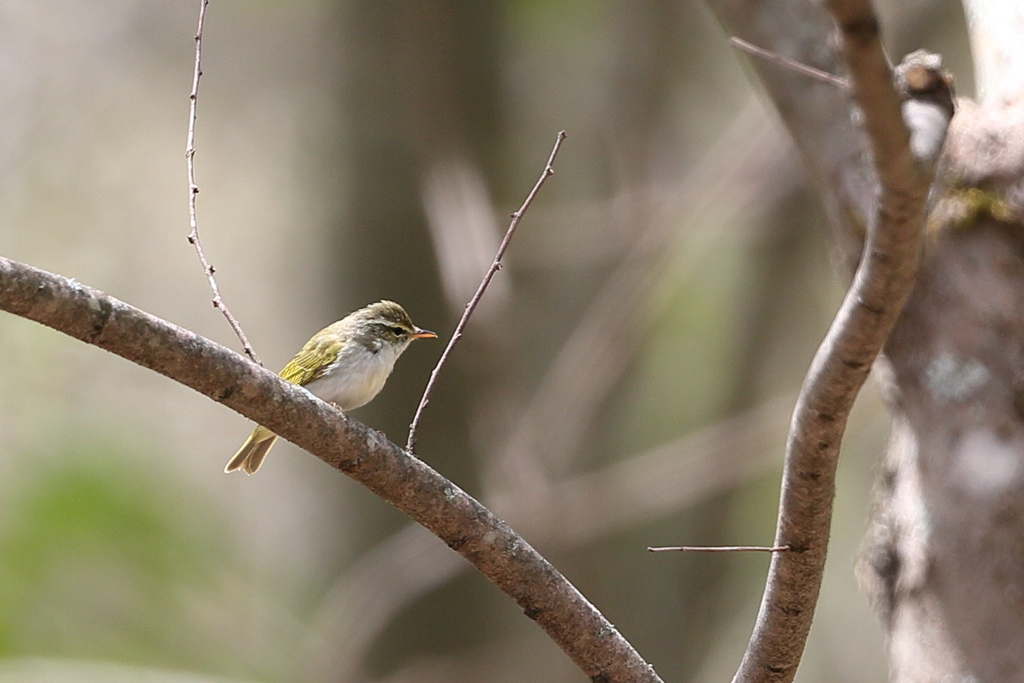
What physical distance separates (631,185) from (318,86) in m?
1.97

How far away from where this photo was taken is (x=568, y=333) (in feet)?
20.9

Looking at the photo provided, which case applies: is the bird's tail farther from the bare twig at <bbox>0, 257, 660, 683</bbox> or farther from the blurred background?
the bare twig at <bbox>0, 257, 660, 683</bbox>

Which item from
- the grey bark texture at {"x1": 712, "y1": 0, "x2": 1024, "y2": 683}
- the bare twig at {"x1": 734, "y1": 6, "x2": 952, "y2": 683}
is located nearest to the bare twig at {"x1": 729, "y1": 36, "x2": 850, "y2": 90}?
the bare twig at {"x1": 734, "y1": 6, "x2": 952, "y2": 683}

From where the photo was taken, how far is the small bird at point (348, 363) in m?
4.01

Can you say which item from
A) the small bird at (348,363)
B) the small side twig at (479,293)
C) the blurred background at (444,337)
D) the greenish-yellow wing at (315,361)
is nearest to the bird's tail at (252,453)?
the small bird at (348,363)

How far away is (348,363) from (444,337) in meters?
1.66

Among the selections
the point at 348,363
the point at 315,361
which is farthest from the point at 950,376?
the point at 315,361

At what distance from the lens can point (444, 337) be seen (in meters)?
5.65

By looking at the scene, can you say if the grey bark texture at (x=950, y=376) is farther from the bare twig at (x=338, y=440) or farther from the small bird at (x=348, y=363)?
the small bird at (x=348, y=363)

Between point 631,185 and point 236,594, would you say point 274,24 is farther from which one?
point 236,594

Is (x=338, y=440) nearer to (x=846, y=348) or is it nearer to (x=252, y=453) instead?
(x=846, y=348)

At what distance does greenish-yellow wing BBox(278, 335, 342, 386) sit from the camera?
409cm

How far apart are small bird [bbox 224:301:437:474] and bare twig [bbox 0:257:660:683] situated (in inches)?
73.8

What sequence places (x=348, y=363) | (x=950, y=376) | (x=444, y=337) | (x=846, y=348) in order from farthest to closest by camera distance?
(x=444, y=337) < (x=348, y=363) < (x=950, y=376) < (x=846, y=348)
